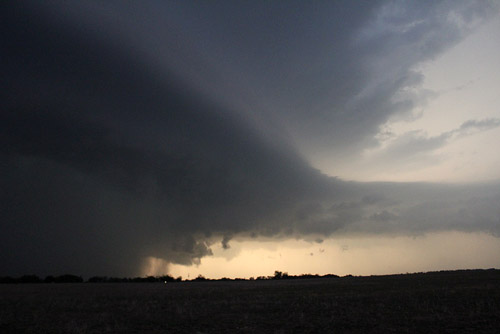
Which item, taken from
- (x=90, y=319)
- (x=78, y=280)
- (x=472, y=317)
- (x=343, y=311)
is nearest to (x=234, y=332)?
(x=343, y=311)

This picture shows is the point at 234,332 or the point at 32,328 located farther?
the point at 32,328

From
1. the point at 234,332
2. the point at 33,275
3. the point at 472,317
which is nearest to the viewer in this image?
the point at 234,332

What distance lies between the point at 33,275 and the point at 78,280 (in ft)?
58.9

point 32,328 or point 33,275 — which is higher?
point 33,275

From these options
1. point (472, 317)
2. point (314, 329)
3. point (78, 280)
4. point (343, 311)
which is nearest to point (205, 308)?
point (343, 311)

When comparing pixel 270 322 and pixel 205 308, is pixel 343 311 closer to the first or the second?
pixel 270 322

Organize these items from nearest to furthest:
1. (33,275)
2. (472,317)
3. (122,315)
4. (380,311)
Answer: (472,317)
(380,311)
(122,315)
(33,275)

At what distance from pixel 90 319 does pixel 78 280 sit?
524 ft

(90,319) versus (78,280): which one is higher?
(78,280)

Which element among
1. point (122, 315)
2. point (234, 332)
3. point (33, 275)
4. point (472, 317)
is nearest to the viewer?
point (234, 332)

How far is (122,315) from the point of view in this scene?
33.9 m

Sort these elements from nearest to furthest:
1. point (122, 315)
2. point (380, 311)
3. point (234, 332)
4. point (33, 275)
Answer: point (234, 332) < point (380, 311) < point (122, 315) < point (33, 275)

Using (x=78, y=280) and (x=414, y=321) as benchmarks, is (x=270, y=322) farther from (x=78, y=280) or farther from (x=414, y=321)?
(x=78, y=280)

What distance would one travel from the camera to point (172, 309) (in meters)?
37.6
